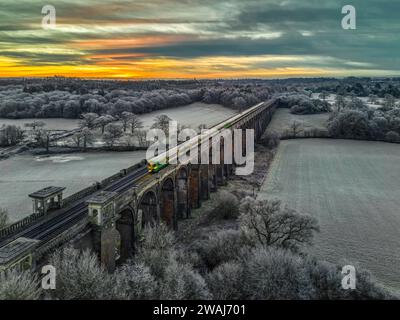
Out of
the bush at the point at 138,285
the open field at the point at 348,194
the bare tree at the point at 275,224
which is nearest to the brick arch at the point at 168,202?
the bare tree at the point at 275,224

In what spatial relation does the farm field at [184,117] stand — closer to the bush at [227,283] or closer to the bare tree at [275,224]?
the bare tree at [275,224]

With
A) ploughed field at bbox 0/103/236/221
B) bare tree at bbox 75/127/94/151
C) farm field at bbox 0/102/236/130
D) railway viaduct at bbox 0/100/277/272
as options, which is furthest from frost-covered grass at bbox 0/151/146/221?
farm field at bbox 0/102/236/130

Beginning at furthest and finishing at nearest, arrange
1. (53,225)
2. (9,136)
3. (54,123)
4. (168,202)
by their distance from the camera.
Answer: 1. (54,123)
2. (9,136)
3. (168,202)
4. (53,225)

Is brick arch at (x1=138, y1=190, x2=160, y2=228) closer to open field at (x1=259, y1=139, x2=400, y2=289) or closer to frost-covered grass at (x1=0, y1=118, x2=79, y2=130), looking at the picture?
open field at (x1=259, y1=139, x2=400, y2=289)

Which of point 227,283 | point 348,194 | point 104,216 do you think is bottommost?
point 348,194

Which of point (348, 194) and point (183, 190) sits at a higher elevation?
point (183, 190)

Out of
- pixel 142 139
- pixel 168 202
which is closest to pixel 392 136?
pixel 142 139

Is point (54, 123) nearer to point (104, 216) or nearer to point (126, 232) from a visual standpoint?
point (126, 232)
